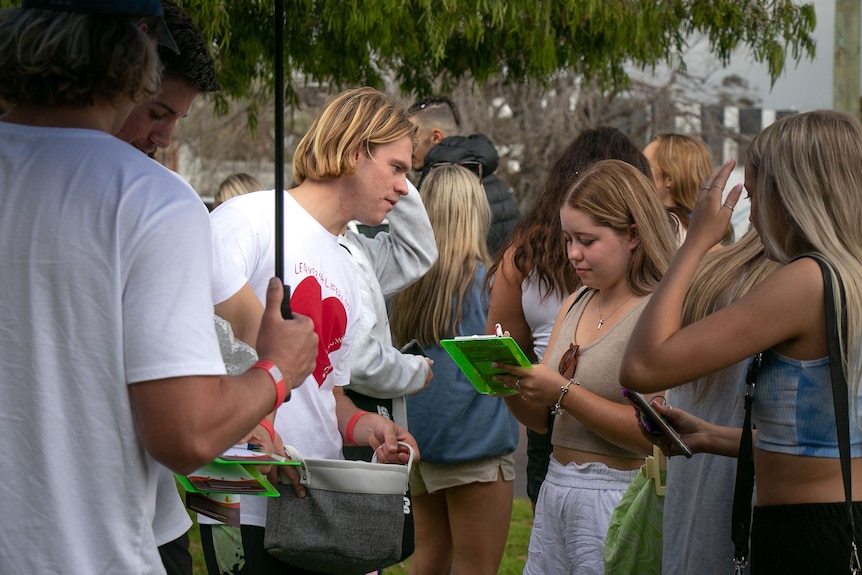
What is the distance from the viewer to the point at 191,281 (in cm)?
187

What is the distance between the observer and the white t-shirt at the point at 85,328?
1846 mm

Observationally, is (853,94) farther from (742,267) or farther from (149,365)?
(149,365)

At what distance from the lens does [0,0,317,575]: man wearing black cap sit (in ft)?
6.06

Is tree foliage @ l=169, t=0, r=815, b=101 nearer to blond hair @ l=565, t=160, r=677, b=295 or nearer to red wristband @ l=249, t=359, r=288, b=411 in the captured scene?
blond hair @ l=565, t=160, r=677, b=295

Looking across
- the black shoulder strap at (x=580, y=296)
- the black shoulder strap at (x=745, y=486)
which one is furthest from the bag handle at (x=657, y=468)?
the black shoulder strap at (x=580, y=296)

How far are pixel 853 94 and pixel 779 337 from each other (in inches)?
339

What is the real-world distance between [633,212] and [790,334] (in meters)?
1.33

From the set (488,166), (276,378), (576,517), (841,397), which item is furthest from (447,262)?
(276,378)

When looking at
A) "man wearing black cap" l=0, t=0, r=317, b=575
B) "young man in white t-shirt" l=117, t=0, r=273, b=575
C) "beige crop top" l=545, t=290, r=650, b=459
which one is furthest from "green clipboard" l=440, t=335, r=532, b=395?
"man wearing black cap" l=0, t=0, r=317, b=575

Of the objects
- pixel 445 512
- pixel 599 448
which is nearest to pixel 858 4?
pixel 445 512

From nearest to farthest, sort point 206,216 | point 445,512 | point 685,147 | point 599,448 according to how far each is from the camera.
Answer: point 206,216 → point 599,448 → point 445,512 → point 685,147

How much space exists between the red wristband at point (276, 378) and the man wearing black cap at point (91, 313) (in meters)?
0.08

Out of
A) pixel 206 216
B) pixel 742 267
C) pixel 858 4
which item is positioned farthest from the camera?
pixel 858 4

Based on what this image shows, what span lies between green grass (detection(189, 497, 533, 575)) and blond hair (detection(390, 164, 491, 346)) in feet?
4.89
